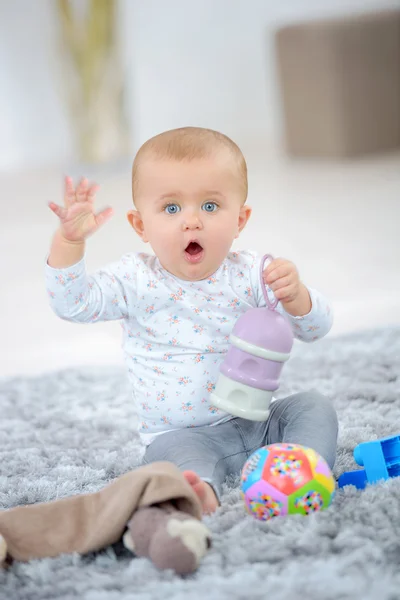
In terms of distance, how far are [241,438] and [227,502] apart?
0.49 ft

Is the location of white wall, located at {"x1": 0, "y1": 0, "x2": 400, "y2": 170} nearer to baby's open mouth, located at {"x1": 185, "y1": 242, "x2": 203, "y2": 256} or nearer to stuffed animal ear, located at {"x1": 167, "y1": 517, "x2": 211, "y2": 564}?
baby's open mouth, located at {"x1": 185, "y1": 242, "x2": 203, "y2": 256}

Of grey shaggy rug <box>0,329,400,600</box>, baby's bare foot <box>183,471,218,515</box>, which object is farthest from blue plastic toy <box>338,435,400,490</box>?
baby's bare foot <box>183,471,218,515</box>

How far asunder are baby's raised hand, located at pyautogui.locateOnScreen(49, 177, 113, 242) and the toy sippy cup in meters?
0.23

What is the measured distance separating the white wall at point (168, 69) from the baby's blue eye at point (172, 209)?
3770mm

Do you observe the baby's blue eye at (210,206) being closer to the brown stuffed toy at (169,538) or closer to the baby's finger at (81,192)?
the baby's finger at (81,192)

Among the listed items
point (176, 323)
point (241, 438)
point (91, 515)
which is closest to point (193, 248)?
point (176, 323)

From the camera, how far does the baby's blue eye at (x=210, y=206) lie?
1.12 m

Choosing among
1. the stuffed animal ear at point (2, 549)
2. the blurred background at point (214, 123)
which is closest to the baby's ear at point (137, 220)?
the stuffed animal ear at point (2, 549)

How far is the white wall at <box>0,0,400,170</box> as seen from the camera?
4.91 meters

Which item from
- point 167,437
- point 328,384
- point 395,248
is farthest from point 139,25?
point 167,437

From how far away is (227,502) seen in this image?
102cm

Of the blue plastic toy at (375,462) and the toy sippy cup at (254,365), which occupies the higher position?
the toy sippy cup at (254,365)

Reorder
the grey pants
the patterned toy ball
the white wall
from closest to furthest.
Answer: the patterned toy ball, the grey pants, the white wall

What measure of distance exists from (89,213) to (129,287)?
0.14 metres
